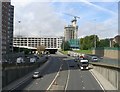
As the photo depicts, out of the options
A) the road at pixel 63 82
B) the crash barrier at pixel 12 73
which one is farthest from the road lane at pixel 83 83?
the crash barrier at pixel 12 73

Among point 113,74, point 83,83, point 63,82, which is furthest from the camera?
point 63,82

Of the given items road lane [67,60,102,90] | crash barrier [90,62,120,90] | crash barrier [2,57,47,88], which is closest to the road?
road lane [67,60,102,90]

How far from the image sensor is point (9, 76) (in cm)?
5806

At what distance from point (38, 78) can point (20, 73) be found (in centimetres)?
501

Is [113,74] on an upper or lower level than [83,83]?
upper

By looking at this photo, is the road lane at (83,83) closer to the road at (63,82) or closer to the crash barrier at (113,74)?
the road at (63,82)

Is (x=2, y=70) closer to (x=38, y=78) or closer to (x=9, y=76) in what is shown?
(x=9, y=76)

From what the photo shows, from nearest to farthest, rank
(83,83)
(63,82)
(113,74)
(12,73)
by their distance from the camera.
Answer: (113,74) < (12,73) < (83,83) < (63,82)

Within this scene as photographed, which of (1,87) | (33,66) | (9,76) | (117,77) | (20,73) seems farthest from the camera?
(33,66)

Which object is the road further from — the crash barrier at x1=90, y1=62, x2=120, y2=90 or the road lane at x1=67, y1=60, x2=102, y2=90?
the crash barrier at x1=90, y1=62, x2=120, y2=90

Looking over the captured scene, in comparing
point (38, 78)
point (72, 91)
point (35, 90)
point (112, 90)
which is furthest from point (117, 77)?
point (38, 78)

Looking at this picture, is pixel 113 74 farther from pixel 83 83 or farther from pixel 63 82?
pixel 63 82

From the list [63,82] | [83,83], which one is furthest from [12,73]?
[83,83]

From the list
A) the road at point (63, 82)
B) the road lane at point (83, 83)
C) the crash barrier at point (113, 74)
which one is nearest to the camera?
the crash barrier at point (113, 74)
